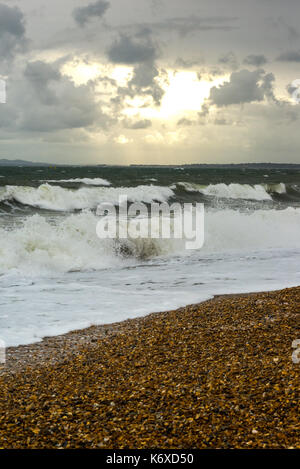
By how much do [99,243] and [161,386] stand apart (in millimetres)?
9622

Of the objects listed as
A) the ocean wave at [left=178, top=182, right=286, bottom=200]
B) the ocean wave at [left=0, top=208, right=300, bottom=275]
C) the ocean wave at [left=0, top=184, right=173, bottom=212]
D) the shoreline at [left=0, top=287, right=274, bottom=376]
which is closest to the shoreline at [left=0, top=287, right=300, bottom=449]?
the shoreline at [left=0, top=287, right=274, bottom=376]

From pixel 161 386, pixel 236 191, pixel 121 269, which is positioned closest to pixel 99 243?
pixel 121 269

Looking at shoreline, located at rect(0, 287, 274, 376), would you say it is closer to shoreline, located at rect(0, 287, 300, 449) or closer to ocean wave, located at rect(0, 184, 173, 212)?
shoreline, located at rect(0, 287, 300, 449)

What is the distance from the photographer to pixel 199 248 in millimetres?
14688

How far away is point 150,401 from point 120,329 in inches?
105

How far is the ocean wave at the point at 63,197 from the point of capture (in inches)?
1085

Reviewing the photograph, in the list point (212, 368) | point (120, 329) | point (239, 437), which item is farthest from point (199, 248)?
point (239, 437)

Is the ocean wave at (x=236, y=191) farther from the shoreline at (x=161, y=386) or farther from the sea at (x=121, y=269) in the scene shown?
the shoreline at (x=161, y=386)

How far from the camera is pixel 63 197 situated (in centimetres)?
2962

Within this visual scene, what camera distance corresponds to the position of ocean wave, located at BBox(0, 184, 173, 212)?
2756 centimetres

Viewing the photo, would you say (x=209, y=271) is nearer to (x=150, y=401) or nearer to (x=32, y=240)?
(x=32, y=240)

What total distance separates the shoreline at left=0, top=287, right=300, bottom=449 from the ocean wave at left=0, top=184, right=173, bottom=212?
2221cm

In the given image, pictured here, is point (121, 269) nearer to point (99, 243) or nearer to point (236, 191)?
point (99, 243)

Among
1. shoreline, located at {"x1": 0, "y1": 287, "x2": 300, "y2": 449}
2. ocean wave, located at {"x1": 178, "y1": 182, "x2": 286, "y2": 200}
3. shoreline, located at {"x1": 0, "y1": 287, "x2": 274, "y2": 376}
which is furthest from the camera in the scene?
ocean wave, located at {"x1": 178, "y1": 182, "x2": 286, "y2": 200}
